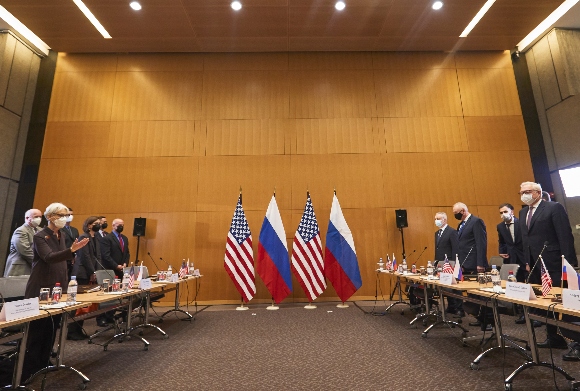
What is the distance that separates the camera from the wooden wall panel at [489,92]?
7.32 m

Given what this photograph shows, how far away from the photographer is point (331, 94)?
24.1 feet

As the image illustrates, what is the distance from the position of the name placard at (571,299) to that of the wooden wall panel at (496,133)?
606 centimetres

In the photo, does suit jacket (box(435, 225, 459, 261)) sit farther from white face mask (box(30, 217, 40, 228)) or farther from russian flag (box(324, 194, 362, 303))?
white face mask (box(30, 217, 40, 228))

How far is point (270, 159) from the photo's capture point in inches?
275

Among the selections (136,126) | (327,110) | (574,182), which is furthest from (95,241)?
(574,182)

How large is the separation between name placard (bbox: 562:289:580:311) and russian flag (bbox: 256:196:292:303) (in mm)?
4206

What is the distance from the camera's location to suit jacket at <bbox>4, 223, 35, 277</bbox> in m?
4.04

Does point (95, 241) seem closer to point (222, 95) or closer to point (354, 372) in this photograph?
point (354, 372)

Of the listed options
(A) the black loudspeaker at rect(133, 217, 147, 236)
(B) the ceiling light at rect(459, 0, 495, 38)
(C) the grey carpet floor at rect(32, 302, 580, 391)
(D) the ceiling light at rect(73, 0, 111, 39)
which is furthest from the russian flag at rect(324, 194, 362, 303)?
(D) the ceiling light at rect(73, 0, 111, 39)

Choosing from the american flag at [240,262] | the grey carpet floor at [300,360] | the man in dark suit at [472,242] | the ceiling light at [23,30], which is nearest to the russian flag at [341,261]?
the grey carpet floor at [300,360]

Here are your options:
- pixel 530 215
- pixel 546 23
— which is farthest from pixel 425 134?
pixel 530 215

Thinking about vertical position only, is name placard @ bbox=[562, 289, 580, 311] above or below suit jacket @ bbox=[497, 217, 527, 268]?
below

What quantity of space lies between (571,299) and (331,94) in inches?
250

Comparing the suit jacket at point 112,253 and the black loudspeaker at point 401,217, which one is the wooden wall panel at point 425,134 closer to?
the black loudspeaker at point 401,217
